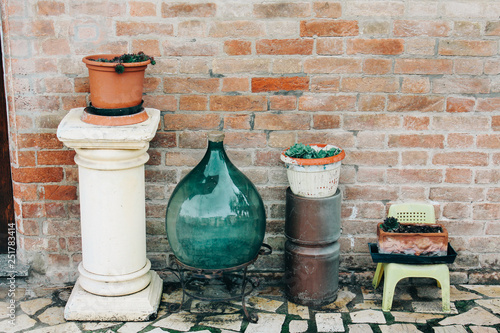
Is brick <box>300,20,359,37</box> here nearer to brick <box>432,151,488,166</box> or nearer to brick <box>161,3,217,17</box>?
brick <box>161,3,217,17</box>

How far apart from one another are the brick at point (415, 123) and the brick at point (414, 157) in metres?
0.14

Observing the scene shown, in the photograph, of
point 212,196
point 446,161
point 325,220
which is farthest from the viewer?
→ point 446,161

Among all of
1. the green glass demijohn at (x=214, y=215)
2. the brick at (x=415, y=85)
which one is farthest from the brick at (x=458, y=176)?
the green glass demijohn at (x=214, y=215)

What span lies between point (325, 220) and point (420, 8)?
1.29 meters

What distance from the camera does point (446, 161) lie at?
3.50 m

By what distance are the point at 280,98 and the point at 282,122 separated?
5.5 inches

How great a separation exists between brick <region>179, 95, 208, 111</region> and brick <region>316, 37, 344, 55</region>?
70 centimetres

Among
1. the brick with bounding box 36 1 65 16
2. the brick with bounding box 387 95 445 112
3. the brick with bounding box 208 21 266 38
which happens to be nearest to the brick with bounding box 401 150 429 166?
the brick with bounding box 387 95 445 112

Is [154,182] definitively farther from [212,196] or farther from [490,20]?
[490,20]

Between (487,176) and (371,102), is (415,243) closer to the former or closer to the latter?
(487,176)

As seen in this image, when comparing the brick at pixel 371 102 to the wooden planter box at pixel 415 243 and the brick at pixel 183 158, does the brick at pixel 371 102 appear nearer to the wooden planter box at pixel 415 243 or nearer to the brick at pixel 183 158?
the wooden planter box at pixel 415 243

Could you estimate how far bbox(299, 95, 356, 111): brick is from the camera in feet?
11.2

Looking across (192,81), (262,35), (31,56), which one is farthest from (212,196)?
(31,56)

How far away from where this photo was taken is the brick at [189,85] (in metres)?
3.38
